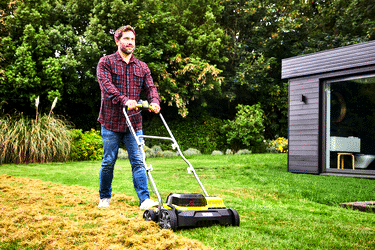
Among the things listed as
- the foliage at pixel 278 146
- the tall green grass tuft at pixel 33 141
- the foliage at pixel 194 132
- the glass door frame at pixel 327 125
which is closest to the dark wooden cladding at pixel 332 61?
the glass door frame at pixel 327 125

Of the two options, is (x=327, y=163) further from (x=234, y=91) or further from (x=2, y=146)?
(x=234, y=91)

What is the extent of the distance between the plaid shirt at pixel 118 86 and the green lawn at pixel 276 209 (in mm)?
1500

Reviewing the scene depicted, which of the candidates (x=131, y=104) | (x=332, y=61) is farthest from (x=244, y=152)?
(x=131, y=104)

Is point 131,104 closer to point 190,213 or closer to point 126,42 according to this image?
point 126,42

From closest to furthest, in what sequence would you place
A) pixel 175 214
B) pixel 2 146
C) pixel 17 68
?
1. pixel 175 214
2. pixel 2 146
3. pixel 17 68

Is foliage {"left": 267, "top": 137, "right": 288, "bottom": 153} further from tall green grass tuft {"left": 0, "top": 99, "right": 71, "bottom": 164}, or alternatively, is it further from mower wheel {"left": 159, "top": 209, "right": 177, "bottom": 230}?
mower wheel {"left": 159, "top": 209, "right": 177, "bottom": 230}

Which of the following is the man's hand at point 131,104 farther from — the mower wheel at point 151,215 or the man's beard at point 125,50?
the mower wheel at point 151,215

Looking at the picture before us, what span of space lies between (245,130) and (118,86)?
12802 mm

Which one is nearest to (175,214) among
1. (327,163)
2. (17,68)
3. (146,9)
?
(327,163)

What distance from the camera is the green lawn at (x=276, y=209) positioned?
115 inches

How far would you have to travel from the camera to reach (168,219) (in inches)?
124

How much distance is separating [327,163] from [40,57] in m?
10.4

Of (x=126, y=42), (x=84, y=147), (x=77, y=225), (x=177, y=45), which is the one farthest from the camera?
(x=177, y=45)

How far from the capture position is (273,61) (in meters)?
18.0
